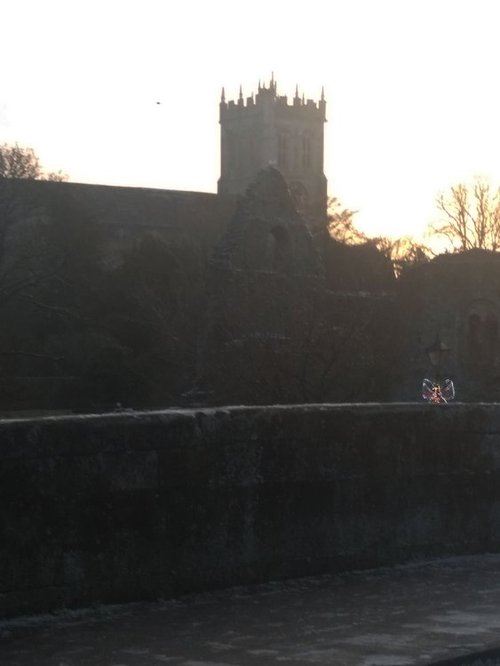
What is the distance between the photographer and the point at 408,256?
77.6m

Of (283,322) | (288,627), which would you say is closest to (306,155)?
(283,322)

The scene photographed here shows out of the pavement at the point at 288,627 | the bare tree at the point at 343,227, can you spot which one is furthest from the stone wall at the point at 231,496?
the bare tree at the point at 343,227

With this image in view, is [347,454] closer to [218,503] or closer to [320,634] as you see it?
[218,503]

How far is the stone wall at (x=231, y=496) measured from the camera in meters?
6.61

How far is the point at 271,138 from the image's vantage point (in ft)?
456

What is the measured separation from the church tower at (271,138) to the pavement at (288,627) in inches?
5076

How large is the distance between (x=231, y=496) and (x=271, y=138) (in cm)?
13296

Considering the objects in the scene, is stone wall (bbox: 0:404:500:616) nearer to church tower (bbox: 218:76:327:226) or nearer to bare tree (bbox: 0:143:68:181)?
bare tree (bbox: 0:143:68:181)

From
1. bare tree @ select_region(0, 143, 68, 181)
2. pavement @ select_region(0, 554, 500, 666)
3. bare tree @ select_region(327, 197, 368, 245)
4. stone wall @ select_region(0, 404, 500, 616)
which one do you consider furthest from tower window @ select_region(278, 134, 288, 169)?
pavement @ select_region(0, 554, 500, 666)

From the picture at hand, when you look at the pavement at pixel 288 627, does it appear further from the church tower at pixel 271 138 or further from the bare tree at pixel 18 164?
the church tower at pixel 271 138

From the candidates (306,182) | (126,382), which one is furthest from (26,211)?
(306,182)

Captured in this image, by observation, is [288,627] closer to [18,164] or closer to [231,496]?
[231,496]

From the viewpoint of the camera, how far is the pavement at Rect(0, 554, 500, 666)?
18.8ft

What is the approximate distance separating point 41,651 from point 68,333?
52.2 metres
